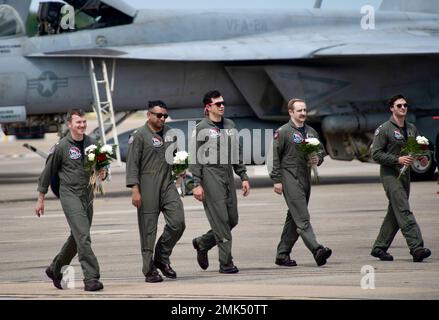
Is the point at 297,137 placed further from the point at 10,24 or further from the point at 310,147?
the point at 10,24

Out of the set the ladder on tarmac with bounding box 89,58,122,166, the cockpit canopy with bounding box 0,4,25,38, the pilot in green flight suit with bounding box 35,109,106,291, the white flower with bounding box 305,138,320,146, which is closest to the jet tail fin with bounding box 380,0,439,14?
the ladder on tarmac with bounding box 89,58,122,166

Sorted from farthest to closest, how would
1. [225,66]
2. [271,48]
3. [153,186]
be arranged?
[225,66] < [271,48] < [153,186]

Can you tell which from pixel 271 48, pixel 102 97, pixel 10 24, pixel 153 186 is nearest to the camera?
pixel 153 186

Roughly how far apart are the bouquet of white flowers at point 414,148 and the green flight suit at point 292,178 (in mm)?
918

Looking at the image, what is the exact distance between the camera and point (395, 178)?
13.9m

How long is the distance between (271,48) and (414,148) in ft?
39.0

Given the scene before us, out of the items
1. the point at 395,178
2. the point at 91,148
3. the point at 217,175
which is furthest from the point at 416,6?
the point at 91,148

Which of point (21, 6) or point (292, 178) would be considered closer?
point (292, 178)

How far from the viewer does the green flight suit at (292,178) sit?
13.7 meters

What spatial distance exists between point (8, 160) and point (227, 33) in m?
18.7

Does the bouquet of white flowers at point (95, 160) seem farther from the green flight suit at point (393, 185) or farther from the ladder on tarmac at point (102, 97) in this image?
the ladder on tarmac at point (102, 97)

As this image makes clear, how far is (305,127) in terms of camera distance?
14.0 meters

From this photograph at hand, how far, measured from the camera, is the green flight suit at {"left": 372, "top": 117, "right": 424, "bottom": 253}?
45.1 ft
